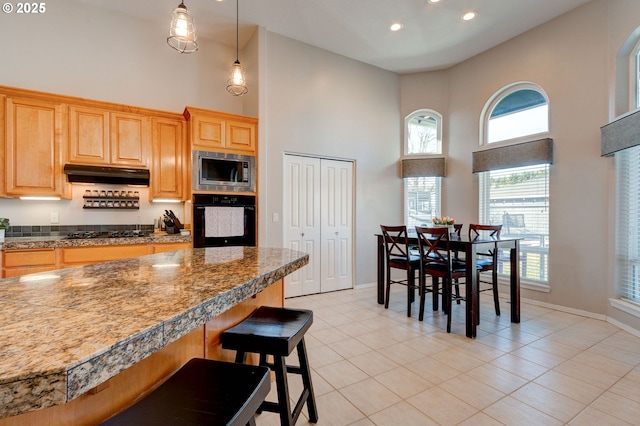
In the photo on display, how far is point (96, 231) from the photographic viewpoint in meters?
3.54

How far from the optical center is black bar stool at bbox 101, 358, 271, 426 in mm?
749

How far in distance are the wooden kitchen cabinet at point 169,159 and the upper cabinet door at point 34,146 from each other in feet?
2.82

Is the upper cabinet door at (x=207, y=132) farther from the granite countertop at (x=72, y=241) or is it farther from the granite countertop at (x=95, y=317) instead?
the granite countertop at (x=95, y=317)

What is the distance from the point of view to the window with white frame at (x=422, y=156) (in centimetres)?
A: 518

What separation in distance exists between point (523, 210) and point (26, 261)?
19.0ft

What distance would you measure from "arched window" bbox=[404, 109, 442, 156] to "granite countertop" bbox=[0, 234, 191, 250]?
3.97 m

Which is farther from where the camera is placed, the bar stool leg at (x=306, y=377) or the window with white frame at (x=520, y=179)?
the window with white frame at (x=520, y=179)

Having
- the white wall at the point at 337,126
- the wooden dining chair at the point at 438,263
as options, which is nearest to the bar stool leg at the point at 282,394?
the wooden dining chair at the point at 438,263

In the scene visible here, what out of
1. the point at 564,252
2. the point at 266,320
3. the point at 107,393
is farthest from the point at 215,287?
the point at 564,252

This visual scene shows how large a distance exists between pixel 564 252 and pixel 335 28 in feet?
13.6

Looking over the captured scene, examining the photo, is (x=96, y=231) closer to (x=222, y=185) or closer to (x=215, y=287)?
(x=222, y=185)

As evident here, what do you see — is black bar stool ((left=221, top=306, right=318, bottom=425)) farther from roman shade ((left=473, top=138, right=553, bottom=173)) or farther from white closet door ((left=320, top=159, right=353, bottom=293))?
roman shade ((left=473, top=138, right=553, bottom=173))

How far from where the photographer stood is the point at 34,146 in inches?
119

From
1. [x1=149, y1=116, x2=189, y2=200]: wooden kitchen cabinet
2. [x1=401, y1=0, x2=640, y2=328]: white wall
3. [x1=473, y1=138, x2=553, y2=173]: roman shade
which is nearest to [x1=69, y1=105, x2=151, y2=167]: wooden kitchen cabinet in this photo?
[x1=149, y1=116, x2=189, y2=200]: wooden kitchen cabinet
